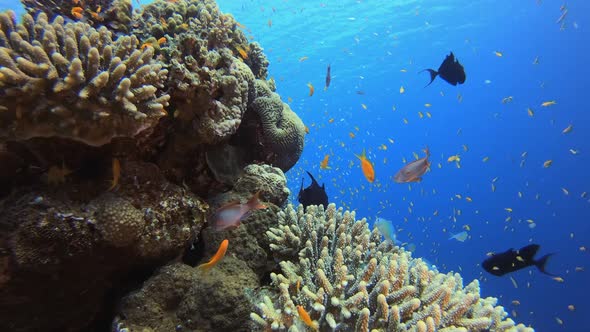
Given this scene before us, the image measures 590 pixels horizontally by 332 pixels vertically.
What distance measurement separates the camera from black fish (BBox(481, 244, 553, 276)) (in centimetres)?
470

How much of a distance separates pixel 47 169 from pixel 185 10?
336 cm

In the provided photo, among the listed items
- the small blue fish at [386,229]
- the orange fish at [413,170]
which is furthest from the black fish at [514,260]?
the orange fish at [413,170]

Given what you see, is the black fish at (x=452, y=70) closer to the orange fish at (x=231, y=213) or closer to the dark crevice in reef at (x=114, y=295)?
the orange fish at (x=231, y=213)

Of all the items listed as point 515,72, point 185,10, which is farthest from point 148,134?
point 515,72

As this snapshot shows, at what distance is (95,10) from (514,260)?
6906 millimetres

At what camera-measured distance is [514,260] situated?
477 cm

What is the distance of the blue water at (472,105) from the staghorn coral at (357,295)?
1227cm

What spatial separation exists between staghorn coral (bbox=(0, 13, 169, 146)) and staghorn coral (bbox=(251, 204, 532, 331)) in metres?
1.90

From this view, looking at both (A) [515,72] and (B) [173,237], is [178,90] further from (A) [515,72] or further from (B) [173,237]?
(A) [515,72]

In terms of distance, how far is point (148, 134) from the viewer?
3.12 meters

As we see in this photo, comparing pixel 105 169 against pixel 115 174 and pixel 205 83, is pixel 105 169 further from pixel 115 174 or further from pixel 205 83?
pixel 205 83

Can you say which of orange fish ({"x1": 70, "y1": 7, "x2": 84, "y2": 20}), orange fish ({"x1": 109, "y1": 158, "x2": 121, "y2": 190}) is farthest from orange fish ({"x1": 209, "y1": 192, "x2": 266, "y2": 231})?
orange fish ({"x1": 70, "y1": 7, "x2": 84, "y2": 20})

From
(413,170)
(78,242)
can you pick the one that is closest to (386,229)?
(413,170)

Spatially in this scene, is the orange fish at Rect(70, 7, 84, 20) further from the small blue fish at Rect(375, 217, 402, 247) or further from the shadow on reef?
the small blue fish at Rect(375, 217, 402, 247)
